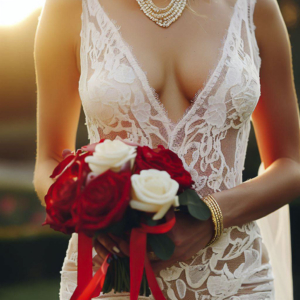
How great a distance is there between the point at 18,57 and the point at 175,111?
6421mm

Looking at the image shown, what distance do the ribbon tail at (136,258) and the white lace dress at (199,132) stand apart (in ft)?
1.34

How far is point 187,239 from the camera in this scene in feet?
5.84

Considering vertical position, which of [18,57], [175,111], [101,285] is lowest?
[101,285]

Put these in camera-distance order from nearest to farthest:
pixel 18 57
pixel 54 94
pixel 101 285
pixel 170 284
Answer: pixel 101 285 → pixel 170 284 → pixel 54 94 → pixel 18 57

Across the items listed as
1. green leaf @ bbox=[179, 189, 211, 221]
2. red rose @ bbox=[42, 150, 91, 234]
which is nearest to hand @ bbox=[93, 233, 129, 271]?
red rose @ bbox=[42, 150, 91, 234]

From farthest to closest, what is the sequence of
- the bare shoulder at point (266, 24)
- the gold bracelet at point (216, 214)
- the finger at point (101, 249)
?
the bare shoulder at point (266, 24), the gold bracelet at point (216, 214), the finger at point (101, 249)

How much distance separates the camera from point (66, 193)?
5.02 ft

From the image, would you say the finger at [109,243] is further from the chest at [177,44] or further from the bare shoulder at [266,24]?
the bare shoulder at [266,24]

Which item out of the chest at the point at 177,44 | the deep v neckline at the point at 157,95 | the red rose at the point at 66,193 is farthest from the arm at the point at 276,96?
the red rose at the point at 66,193

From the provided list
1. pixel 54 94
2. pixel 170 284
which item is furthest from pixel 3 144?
pixel 170 284

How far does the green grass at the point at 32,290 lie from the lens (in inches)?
283

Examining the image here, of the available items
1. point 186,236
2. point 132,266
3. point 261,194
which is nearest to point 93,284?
point 132,266

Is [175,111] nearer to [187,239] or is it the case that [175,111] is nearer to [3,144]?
[187,239]

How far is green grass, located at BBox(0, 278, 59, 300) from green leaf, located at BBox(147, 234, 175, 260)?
234 inches
